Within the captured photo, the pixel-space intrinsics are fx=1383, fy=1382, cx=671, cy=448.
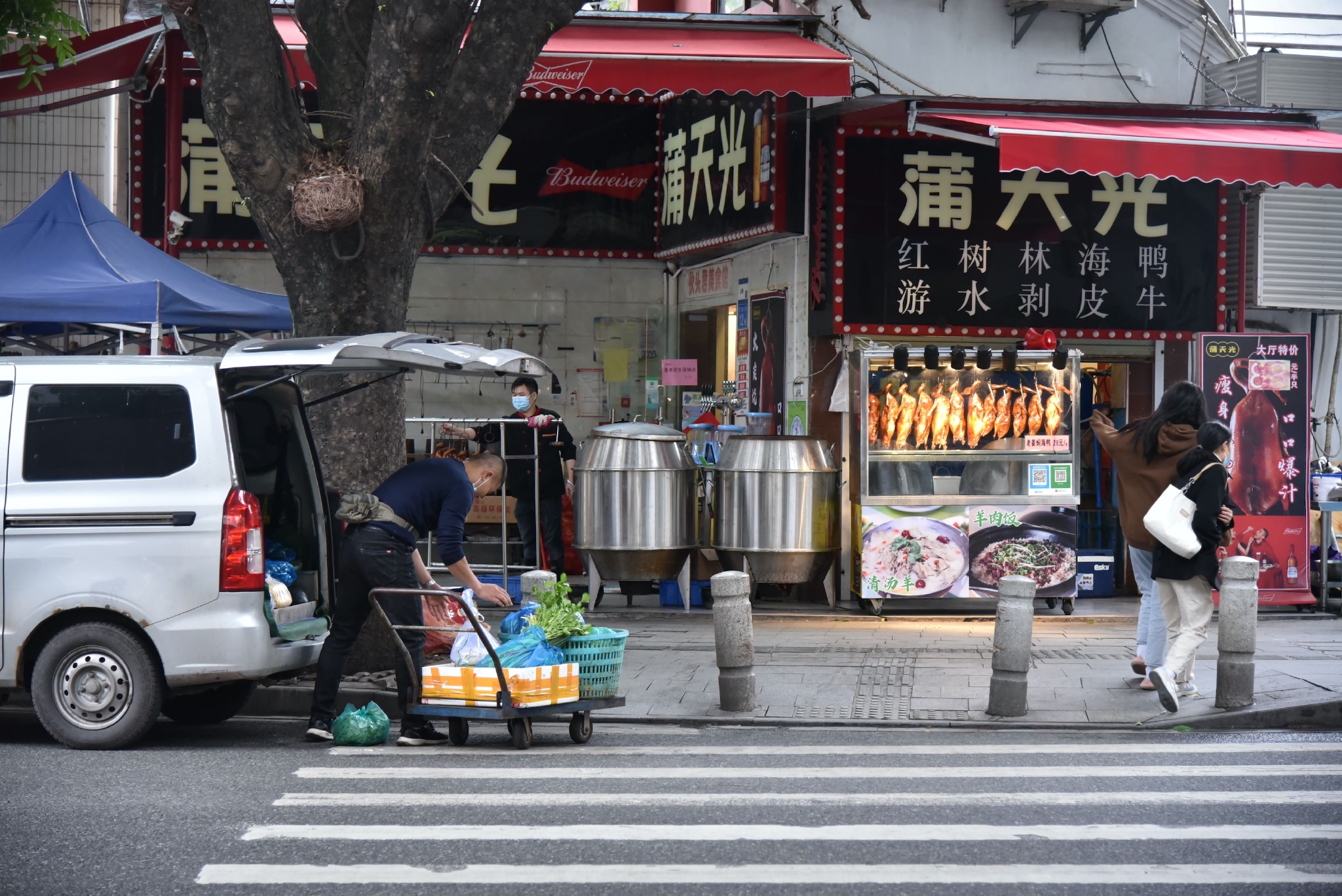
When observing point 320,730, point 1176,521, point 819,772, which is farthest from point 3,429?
point 1176,521

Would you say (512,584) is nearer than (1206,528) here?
No

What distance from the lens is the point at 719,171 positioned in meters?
14.2

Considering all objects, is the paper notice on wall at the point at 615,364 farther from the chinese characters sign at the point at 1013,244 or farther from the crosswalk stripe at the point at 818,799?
the crosswalk stripe at the point at 818,799

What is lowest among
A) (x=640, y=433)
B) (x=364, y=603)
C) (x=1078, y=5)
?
(x=364, y=603)

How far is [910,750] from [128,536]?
4.35m

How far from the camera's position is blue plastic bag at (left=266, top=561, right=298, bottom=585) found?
315 inches

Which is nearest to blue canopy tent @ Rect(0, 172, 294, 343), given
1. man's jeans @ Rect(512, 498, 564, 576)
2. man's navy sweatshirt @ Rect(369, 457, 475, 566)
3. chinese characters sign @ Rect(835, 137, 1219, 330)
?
man's jeans @ Rect(512, 498, 564, 576)

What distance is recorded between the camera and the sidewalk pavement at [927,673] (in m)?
8.48

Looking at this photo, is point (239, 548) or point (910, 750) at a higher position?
point (239, 548)

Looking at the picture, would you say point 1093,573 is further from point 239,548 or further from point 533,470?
point 239,548

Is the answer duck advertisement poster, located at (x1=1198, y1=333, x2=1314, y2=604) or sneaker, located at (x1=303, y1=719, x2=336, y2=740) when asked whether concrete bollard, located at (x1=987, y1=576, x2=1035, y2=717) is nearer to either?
sneaker, located at (x1=303, y1=719, x2=336, y2=740)

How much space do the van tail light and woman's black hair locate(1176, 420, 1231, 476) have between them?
18.7 feet

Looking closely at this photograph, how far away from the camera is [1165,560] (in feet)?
28.7

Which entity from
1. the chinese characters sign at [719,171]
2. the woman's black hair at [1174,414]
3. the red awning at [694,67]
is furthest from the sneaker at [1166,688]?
the chinese characters sign at [719,171]
